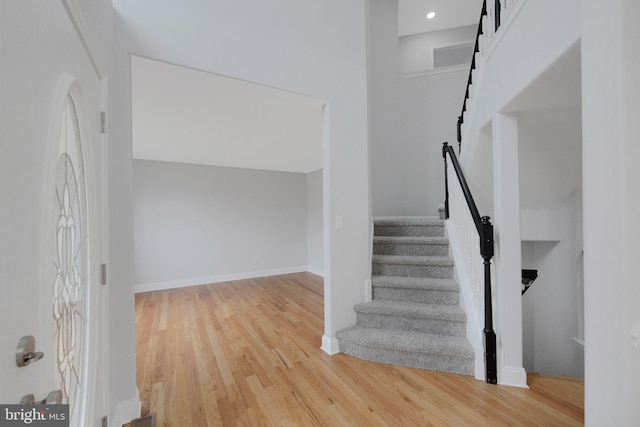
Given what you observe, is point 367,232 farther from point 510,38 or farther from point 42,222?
point 42,222

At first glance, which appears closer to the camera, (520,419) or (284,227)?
(520,419)

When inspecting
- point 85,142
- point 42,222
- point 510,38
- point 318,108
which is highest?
point 510,38

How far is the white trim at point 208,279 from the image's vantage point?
14.7ft

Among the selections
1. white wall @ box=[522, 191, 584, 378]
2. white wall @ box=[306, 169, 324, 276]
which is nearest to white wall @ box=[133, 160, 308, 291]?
white wall @ box=[306, 169, 324, 276]

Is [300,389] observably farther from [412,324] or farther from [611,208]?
[611,208]

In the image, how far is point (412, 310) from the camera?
2.27 meters

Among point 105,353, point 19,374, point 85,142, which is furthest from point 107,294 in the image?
point 19,374

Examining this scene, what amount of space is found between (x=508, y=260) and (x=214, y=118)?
284cm

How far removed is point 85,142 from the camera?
1.15 meters

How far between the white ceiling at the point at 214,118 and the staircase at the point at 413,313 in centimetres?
164

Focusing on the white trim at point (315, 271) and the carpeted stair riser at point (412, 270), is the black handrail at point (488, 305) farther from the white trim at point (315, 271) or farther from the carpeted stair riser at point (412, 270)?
the white trim at point (315, 271)

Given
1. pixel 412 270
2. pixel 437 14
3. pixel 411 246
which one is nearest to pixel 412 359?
pixel 412 270

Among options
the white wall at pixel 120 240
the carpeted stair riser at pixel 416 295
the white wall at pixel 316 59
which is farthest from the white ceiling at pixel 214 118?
the carpeted stair riser at pixel 416 295

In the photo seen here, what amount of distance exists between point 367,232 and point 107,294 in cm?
202
